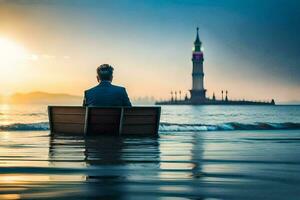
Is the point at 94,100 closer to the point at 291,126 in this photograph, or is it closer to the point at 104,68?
the point at 104,68

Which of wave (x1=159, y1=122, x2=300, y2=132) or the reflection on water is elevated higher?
the reflection on water

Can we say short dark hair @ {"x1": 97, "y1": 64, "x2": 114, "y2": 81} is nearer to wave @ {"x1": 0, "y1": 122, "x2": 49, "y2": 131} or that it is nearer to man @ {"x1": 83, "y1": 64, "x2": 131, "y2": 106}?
man @ {"x1": 83, "y1": 64, "x2": 131, "y2": 106}

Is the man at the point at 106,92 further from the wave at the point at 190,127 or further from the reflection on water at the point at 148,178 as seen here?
the reflection on water at the point at 148,178

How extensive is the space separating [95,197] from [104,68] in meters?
13.0

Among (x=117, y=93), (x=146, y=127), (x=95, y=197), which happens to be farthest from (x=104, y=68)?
(x=95, y=197)

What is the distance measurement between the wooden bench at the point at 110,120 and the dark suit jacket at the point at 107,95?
0.42m

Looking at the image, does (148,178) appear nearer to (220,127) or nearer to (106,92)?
(106,92)

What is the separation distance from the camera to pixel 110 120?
17.7 meters

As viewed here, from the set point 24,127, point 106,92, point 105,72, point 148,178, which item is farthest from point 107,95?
point 148,178

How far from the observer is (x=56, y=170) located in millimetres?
7121

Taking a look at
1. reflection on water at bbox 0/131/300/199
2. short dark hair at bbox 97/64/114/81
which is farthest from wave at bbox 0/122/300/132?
reflection on water at bbox 0/131/300/199

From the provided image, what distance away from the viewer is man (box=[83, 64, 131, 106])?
696 inches

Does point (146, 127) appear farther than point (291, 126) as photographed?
No

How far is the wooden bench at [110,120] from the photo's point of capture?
688 inches
